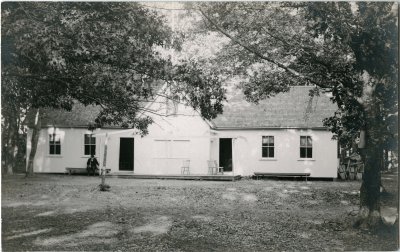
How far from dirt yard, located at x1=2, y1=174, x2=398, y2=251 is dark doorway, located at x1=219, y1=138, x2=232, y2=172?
1.13 ft

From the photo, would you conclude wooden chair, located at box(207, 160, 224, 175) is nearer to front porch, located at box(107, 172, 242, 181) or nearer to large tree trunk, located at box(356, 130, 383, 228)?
front porch, located at box(107, 172, 242, 181)

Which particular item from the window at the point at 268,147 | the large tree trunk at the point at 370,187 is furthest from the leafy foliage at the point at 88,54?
the large tree trunk at the point at 370,187

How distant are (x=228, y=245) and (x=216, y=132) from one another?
6.66 feet

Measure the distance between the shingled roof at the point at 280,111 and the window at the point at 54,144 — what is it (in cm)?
276

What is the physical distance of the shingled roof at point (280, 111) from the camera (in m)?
7.77

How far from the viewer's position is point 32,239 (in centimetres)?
675

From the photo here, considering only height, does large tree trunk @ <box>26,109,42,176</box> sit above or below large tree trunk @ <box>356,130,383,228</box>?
above

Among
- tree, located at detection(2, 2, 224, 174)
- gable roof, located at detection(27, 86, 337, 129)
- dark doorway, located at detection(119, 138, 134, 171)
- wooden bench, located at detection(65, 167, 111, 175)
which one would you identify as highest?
tree, located at detection(2, 2, 224, 174)

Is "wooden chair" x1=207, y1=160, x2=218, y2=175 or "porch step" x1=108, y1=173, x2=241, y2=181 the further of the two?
"wooden chair" x1=207, y1=160, x2=218, y2=175

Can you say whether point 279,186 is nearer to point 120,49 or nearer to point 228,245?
point 228,245

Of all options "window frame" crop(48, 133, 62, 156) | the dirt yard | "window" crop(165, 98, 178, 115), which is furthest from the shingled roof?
"window frame" crop(48, 133, 62, 156)

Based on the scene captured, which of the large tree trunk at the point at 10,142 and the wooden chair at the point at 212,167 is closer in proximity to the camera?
the large tree trunk at the point at 10,142

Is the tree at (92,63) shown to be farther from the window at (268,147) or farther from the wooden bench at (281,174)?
the wooden bench at (281,174)

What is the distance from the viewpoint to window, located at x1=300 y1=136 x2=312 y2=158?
26.2 ft
